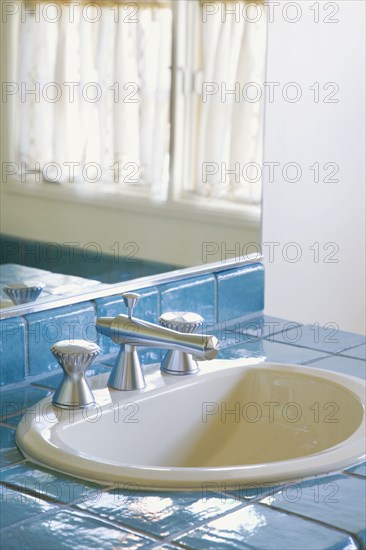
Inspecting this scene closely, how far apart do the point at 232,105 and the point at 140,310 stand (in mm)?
463

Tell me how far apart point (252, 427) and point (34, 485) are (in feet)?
1.58

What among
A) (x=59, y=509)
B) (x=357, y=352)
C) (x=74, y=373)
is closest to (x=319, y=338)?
(x=357, y=352)

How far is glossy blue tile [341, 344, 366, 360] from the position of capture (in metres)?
1.69

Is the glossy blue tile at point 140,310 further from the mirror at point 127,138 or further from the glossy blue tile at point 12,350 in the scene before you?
the glossy blue tile at point 12,350

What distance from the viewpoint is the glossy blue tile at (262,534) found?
100 centimetres

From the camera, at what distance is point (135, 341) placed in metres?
1.45

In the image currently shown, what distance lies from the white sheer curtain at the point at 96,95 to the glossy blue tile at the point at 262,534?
0.68m

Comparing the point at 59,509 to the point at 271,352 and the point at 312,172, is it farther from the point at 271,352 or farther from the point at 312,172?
the point at 312,172

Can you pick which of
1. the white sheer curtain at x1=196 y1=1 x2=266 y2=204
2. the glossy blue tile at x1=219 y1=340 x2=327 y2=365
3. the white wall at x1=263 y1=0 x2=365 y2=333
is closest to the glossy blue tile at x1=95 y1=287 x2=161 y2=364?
the glossy blue tile at x1=219 y1=340 x2=327 y2=365

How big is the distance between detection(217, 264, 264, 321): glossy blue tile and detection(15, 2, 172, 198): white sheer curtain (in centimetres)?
25

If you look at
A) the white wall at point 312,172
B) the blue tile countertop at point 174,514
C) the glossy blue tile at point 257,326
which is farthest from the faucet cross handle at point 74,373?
the white wall at point 312,172

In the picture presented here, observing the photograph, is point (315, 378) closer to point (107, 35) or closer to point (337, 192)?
point (107, 35)

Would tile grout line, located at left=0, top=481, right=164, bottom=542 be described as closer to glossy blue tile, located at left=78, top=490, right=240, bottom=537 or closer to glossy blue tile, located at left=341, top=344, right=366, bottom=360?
glossy blue tile, located at left=78, top=490, right=240, bottom=537

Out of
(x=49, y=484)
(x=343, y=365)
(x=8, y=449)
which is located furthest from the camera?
(x=343, y=365)
